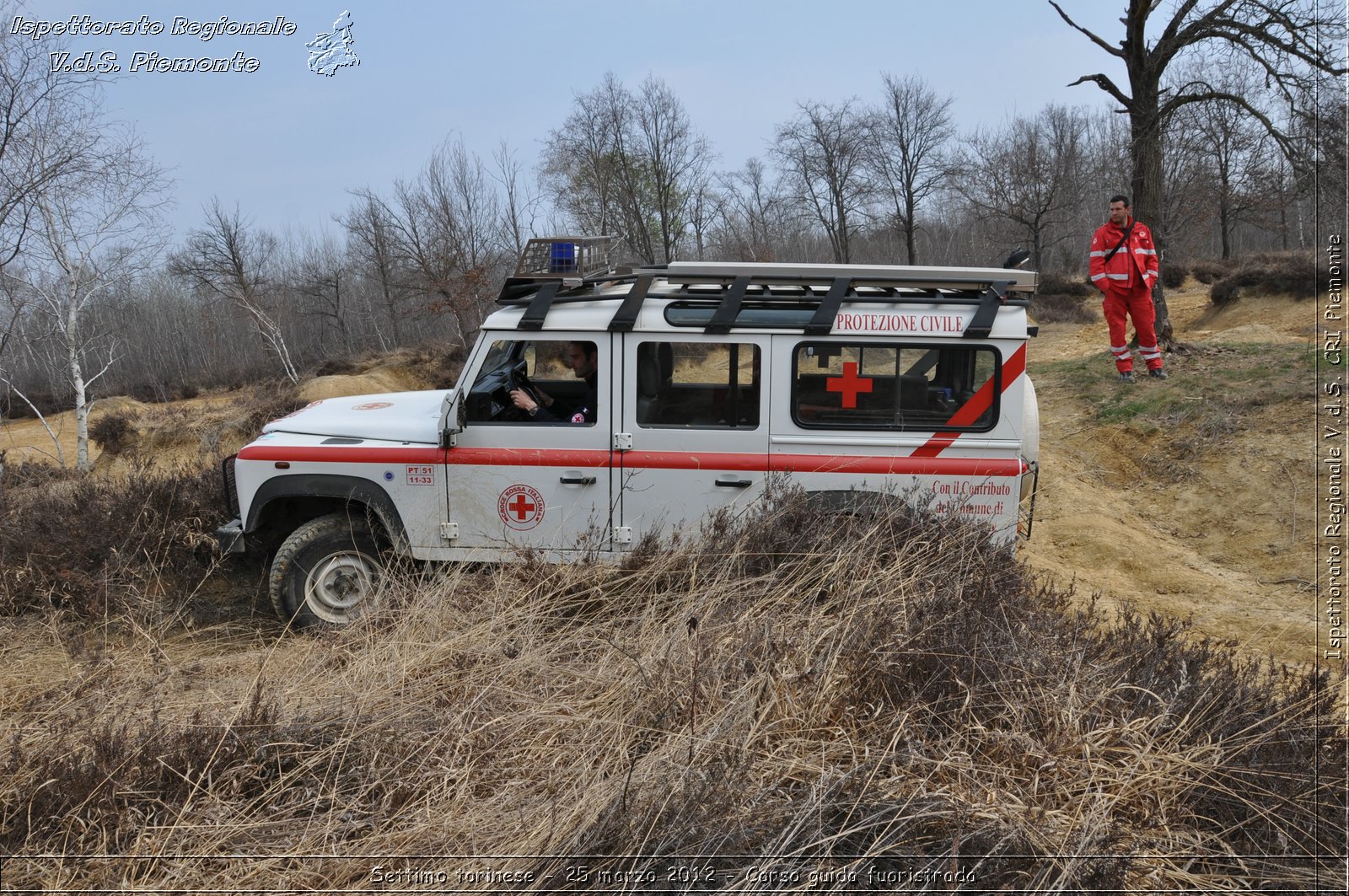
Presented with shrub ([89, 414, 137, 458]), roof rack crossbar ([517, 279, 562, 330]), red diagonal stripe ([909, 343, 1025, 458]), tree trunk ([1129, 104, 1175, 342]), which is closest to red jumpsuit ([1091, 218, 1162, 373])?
tree trunk ([1129, 104, 1175, 342])

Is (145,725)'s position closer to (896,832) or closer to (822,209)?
(896,832)

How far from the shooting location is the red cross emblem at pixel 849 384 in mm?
5012

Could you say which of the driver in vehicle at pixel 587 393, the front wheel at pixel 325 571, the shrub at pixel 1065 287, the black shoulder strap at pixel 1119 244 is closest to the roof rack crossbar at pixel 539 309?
the driver in vehicle at pixel 587 393

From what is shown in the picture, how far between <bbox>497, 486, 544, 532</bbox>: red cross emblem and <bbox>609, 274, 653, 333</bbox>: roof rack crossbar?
113 cm

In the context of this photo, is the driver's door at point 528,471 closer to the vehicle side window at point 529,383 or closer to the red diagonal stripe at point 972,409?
the vehicle side window at point 529,383

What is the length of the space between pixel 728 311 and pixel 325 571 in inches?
118

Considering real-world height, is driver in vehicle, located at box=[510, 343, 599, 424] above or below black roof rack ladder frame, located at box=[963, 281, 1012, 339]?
below

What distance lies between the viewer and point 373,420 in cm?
545

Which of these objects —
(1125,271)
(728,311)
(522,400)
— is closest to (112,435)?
(522,400)

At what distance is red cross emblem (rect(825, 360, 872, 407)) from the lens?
501cm

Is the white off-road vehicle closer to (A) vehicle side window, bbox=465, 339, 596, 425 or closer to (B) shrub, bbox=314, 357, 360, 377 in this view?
(A) vehicle side window, bbox=465, 339, 596, 425

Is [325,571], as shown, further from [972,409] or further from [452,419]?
[972,409]

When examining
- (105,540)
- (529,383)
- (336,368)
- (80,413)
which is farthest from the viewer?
(336,368)

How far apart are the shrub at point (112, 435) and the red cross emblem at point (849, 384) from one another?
18.5 m
